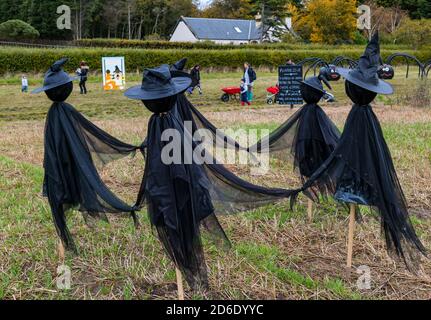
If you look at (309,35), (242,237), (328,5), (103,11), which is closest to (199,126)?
(242,237)

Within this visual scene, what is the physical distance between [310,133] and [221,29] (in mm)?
48003

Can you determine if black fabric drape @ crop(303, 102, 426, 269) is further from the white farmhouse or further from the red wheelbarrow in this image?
the white farmhouse

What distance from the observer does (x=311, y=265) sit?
4.38 m

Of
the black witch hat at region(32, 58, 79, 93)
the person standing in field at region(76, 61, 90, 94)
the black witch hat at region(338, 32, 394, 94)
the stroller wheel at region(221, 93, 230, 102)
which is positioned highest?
the black witch hat at region(338, 32, 394, 94)

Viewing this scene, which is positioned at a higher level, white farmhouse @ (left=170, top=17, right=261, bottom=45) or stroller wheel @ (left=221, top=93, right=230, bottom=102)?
white farmhouse @ (left=170, top=17, right=261, bottom=45)

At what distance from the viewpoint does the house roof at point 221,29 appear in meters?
50.0

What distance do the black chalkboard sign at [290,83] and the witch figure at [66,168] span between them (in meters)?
12.5

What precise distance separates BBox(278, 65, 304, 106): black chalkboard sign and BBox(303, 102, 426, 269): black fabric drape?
12274 millimetres

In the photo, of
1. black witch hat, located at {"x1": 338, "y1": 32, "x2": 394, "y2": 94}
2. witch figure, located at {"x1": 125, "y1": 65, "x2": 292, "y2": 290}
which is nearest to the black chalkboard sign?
black witch hat, located at {"x1": 338, "y1": 32, "x2": 394, "y2": 94}

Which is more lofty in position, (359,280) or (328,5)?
(328,5)

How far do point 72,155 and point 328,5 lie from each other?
1569 inches

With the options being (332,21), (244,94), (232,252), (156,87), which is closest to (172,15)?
(332,21)

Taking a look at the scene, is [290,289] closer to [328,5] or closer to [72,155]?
[72,155]

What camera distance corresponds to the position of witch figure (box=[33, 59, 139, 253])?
4.26 m
